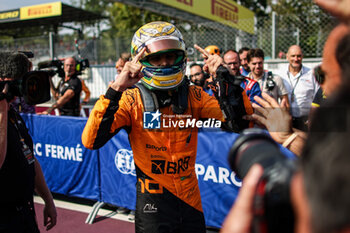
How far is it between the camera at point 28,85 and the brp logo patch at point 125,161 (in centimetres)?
233

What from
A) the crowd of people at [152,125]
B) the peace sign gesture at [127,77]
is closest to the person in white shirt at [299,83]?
the crowd of people at [152,125]

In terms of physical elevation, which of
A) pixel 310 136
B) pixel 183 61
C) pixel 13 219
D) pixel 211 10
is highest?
pixel 211 10

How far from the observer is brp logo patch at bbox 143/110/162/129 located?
2178 millimetres

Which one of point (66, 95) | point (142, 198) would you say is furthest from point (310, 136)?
point (66, 95)

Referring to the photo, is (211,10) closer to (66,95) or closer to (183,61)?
(66,95)

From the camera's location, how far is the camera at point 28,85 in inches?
66.8

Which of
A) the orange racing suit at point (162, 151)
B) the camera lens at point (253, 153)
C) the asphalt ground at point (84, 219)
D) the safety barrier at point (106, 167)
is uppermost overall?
the camera lens at point (253, 153)

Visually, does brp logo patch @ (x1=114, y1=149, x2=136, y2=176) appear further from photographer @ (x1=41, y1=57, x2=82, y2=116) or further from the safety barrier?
photographer @ (x1=41, y1=57, x2=82, y2=116)

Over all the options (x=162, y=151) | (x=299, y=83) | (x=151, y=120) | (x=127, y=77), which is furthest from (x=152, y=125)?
(x=299, y=83)

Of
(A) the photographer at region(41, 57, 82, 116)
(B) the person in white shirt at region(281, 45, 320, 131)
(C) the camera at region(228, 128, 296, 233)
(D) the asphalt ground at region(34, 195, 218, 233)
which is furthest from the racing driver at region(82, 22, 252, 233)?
(A) the photographer at region(41, 57, 82, 116)

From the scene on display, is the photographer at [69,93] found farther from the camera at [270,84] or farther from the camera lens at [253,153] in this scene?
the camera lens at [253,153]

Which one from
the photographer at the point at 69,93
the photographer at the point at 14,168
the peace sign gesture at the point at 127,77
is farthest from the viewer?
the photographer at the point at 69,93

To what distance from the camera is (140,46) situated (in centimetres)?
221

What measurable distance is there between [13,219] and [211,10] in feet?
46.7
